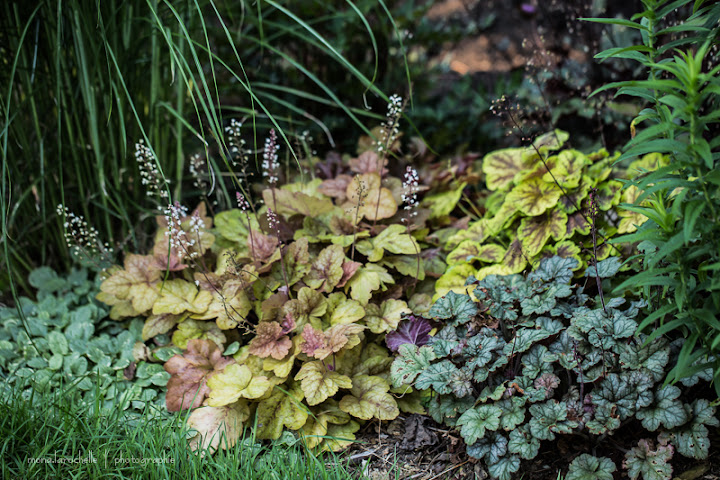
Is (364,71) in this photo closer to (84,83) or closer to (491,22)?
(491,22)

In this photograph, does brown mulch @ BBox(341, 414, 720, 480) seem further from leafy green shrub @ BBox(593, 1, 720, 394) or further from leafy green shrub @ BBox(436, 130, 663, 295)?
leafy green shrub @ BBox(436, 130, 663, 295)

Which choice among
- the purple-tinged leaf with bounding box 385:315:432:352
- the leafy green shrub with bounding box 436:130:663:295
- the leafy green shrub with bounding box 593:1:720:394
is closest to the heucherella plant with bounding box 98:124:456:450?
the purple-tinged leaf with bounding box 385:315:432:352

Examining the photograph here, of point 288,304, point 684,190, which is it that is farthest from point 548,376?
point 288,304

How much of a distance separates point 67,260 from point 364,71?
200cm

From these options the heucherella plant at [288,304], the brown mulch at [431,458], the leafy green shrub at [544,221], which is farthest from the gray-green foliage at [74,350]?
the leafy green shrub at [544,221]

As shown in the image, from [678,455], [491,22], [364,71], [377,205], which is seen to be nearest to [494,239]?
[377,205]

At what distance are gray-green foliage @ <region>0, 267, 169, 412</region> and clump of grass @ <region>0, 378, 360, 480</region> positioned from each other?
0.11 metres

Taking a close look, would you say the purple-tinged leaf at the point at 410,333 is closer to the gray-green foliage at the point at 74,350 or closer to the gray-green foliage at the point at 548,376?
the gray-green foliage at the point at 548,376

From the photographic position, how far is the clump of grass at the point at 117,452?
1620 mm

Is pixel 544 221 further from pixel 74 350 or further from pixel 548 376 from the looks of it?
pixel 74 350

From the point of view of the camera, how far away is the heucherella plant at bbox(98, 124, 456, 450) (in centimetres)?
185

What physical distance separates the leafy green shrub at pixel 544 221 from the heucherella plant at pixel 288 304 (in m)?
0.16

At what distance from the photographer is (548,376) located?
1659mm

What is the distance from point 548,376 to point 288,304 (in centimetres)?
89
